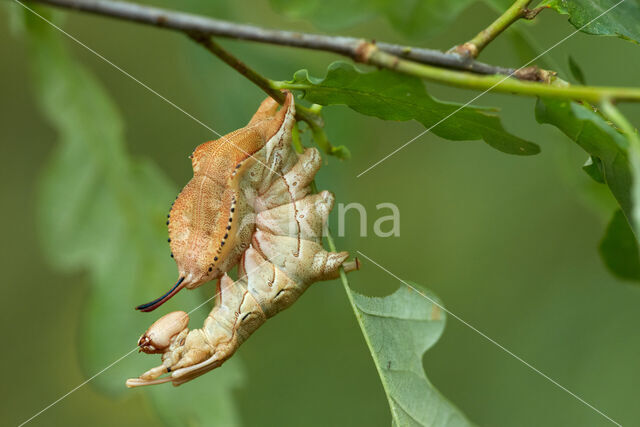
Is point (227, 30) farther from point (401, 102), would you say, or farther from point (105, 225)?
point (105, 225)

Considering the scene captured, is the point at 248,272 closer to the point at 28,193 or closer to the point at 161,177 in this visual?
the point at 161,177

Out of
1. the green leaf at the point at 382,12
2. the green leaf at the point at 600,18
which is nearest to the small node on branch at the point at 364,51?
the green leaf at the point at 600,18

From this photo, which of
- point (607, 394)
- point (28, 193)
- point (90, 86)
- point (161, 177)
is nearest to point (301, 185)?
point (161, 177)

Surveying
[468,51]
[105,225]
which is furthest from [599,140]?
[105,225]

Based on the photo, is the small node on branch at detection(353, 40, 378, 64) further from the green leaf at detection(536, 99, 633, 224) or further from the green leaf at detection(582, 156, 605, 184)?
the green leaf at detection(582, 156, 605, 184)

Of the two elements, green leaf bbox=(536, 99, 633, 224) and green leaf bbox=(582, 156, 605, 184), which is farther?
green leaf bbox=(582, 156, 605, 184)

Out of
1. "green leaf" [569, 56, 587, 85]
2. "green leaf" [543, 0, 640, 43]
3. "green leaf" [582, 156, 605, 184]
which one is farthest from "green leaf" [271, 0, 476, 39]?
"green leaf" [582, 156, 605, 184]
